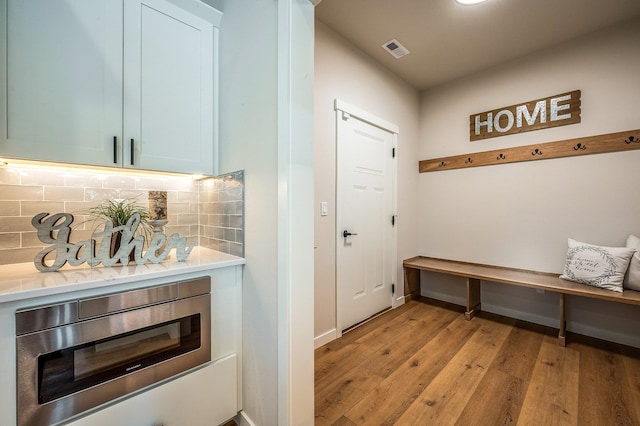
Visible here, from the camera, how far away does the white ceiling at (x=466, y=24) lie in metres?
2.03

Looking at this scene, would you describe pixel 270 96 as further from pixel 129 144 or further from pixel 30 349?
pixel 30 349

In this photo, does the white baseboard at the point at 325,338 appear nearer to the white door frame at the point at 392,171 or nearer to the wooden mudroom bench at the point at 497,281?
the white door frame at the point at 392,171

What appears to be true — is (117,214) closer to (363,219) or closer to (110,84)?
(110,84)

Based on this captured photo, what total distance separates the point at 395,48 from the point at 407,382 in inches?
116

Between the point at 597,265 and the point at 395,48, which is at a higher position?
the point at 395,48

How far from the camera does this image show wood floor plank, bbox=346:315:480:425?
151cm

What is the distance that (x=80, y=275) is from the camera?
3.57ft

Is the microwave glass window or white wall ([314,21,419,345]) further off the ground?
white wall ([314,21,419,345])

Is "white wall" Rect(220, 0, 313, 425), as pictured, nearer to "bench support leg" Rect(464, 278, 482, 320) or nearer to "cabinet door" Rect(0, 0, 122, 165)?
"cabinet door" Rect(0, 0, 122, 165)

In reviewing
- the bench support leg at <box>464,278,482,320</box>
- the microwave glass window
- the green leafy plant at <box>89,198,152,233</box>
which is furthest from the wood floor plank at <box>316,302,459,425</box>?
the green leafy plant at <box>89,198,152,233</box>

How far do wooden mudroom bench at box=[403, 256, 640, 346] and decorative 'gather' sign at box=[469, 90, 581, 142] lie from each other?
1.51 metres

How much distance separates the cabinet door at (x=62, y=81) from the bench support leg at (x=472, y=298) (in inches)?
130

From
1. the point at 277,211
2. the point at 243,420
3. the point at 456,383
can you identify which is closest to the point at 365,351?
the point at 456,383

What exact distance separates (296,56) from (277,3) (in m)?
0.29
